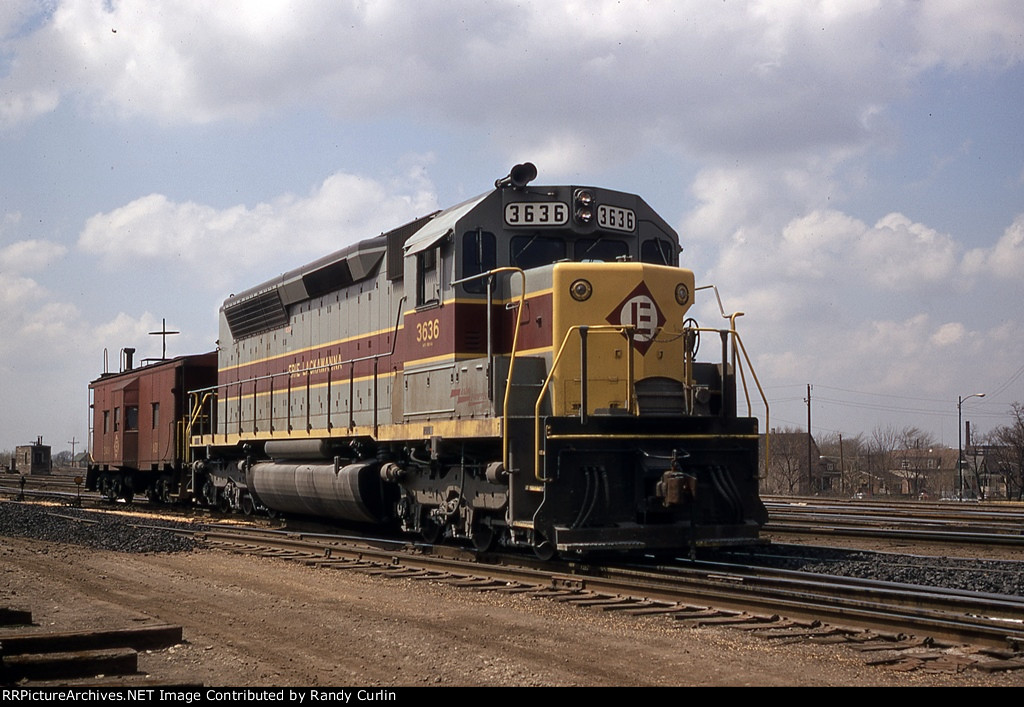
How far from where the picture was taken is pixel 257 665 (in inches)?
240

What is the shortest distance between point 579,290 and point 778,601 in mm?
4107

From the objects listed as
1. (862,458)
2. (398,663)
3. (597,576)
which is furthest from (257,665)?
(862,458)

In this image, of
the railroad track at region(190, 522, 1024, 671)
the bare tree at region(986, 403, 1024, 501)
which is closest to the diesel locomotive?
the railroad track at region(190, 522, 1024, 671)

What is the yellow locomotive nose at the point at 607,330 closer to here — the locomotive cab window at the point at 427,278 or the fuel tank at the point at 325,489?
the locomotive cab window at the point at 427,278

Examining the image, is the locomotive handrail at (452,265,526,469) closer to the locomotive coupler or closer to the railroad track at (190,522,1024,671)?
the railroad track at (190,522,1024,671)

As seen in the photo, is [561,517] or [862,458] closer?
[561,517]

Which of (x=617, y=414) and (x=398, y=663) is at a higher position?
(x=617, y=414)

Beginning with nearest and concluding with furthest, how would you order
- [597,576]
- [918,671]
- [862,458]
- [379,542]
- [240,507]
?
[918,671], [597,576], [379,542], [240,507], [862,458]

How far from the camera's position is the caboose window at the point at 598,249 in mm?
11703

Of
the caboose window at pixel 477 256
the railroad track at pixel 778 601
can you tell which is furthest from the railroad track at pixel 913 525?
the caboose window at pixel 477 256

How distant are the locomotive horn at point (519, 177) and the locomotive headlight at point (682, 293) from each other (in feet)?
6.63

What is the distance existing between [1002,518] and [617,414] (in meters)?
9.71

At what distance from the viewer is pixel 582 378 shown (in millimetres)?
10047

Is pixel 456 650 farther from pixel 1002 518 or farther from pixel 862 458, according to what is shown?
pixel 862 458
